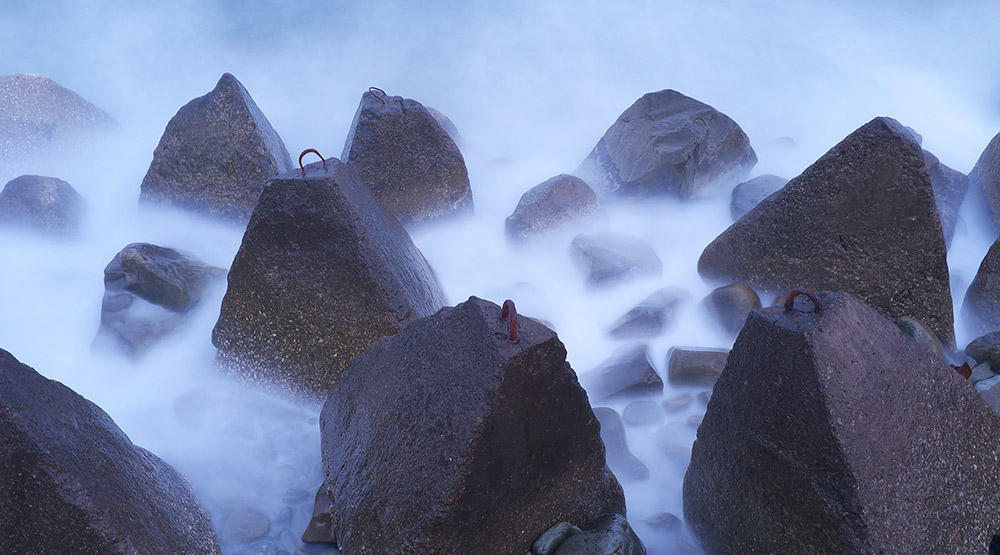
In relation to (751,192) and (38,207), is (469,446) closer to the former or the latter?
(751,192)

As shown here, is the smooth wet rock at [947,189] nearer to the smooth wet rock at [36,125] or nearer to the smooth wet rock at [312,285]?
the smooth wet rock at [312,285]

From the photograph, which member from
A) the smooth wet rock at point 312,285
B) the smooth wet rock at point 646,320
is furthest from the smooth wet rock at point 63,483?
the smooth wet rock at point 646,320

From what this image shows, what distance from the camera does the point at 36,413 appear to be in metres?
1.63

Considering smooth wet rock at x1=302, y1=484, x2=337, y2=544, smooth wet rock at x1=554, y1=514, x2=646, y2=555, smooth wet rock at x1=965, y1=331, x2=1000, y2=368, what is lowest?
smooth wet rock at x1=965, y1=331, x2=1000, y2=368

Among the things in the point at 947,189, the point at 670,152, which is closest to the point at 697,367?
the point at 670,152

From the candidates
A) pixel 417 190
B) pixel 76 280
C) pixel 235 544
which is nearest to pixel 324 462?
pixel 235 544

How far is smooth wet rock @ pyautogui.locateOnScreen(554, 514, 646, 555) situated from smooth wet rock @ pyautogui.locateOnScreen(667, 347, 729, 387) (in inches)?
33.7

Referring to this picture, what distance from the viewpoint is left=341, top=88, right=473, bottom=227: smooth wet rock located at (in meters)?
3.41

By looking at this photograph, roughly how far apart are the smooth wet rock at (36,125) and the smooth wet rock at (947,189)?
4.85m

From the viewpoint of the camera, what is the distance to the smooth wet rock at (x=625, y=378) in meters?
2.62

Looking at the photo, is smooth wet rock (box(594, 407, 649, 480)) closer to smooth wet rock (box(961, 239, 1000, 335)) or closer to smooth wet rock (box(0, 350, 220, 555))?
smooth wet rock (box(0, 350, 220, 555))

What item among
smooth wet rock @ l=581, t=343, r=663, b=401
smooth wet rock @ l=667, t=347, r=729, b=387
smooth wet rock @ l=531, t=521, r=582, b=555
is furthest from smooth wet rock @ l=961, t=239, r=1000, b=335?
smooth wet rock @ l=531, t=521, r=582, b=555

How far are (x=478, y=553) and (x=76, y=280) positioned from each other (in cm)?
267

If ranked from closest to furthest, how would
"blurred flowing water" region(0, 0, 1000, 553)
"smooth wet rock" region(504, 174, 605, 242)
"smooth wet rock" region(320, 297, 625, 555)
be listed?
"smooth wet rock" region(320, 297, 625, 555) < "blurred flowing water" region(0, 0, 1000, 553) < "smooth wet rock" region(504, 174, 605, 242)
